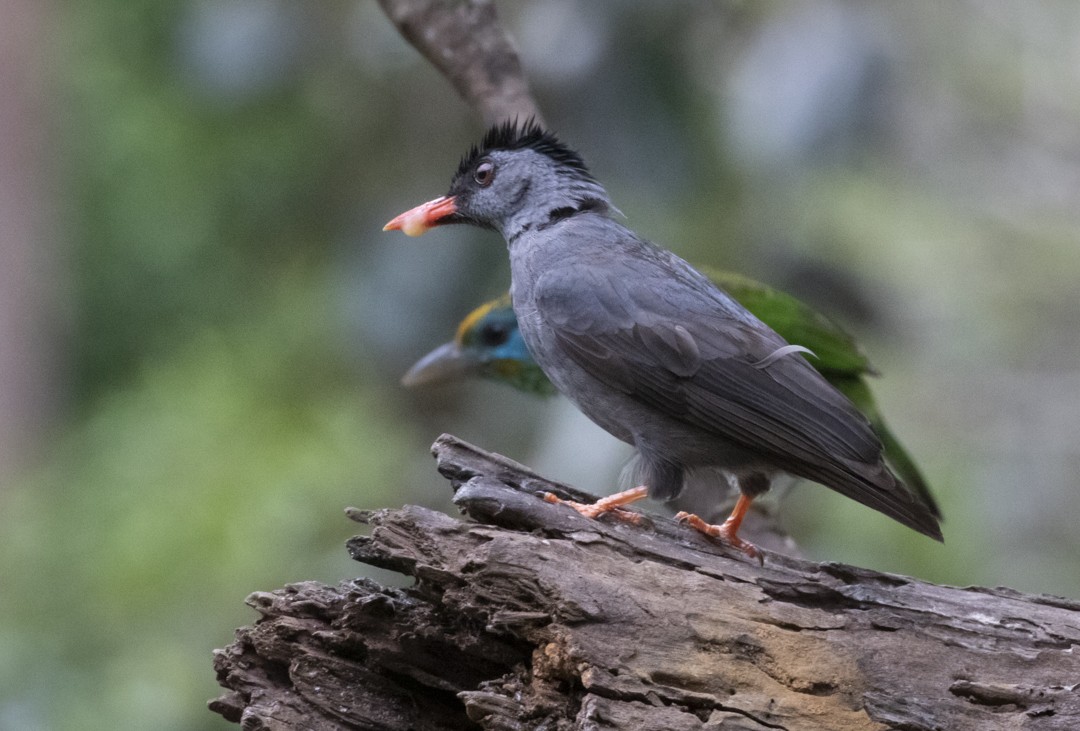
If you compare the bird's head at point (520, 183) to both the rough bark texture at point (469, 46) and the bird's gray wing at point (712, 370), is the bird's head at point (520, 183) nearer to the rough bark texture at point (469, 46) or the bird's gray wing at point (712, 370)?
the rough bark texture at point (469, 46)

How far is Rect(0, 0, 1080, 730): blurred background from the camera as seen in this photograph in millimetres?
5000

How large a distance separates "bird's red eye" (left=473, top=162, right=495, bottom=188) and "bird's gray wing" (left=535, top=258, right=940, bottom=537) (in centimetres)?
59

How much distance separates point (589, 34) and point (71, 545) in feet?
17.5

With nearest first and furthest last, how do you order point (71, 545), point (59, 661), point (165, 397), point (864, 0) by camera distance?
point (864, 0) → point (59, 661) → point (71, 545) → point (165, 397)

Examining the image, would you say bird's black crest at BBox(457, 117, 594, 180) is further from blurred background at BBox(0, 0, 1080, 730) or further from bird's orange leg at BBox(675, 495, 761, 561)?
bird's orange leg at BBox(675, 495, 761, 561)

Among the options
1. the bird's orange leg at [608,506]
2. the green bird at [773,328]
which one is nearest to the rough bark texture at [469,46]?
the green bird at [773,328]

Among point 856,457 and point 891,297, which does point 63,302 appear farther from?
point 856,457

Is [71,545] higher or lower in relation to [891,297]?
lower

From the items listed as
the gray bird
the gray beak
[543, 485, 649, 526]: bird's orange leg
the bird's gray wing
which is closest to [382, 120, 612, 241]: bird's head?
the gray bird

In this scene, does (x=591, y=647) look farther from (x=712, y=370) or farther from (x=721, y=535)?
(x=712, y=370)

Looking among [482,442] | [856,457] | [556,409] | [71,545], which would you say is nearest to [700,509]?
[556,409]

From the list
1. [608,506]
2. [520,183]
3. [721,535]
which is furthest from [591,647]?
[520,183]

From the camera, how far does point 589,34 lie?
4.88 meters

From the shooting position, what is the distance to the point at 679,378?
359 cm
